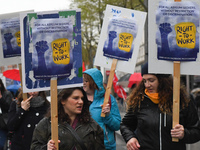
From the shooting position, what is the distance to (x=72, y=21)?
157 inches

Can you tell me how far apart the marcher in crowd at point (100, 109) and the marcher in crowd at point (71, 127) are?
1032 mm

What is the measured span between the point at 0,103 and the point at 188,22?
144 inches

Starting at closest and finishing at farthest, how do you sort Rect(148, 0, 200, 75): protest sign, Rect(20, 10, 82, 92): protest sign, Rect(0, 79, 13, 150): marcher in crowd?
Rect(20, 10, 82, 92): protest sign
Rect(148, 0, 200, 75): protest sign
Rect(0, 79, 13, 150): marcher in crowd

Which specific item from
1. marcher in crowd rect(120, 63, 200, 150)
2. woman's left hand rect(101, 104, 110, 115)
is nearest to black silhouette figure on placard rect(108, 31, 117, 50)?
woman's left hand rect(101, 104, 110, 115)

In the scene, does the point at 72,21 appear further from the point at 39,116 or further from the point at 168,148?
the point at 39,116

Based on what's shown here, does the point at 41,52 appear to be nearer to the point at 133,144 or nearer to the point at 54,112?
the point at 54,112

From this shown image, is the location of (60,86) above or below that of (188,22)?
below

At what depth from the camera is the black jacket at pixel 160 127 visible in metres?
4.23

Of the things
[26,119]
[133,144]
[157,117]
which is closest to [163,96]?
[157,117]

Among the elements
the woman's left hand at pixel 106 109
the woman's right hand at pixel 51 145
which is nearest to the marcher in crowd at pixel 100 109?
the woman's left hand at pixel 106 109

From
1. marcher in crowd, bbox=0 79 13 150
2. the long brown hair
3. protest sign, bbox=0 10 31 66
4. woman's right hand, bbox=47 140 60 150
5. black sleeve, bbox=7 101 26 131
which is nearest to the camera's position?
woman's right hand, bbox=47 140 60 150

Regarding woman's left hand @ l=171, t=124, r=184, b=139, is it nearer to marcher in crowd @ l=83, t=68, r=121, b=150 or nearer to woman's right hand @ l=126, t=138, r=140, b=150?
woman's right hand @ l=126, t=138, r=140, b=150

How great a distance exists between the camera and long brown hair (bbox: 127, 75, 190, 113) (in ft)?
14.1

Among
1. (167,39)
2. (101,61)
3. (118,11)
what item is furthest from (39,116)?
(167,39)
